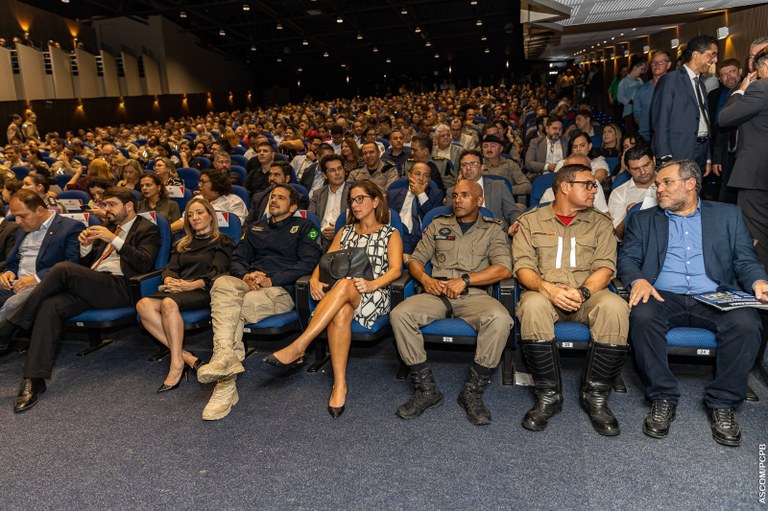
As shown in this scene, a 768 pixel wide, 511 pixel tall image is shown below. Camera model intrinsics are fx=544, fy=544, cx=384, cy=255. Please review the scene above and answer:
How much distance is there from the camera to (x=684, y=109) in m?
3.58

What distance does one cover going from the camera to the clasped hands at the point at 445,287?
2.91 m

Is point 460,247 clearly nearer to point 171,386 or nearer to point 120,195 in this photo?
point 171,386

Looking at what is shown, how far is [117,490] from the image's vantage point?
224cm

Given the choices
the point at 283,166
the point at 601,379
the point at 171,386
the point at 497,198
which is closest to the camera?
the point at 601,379

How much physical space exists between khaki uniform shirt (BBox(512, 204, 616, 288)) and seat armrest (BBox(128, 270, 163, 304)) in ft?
7.33

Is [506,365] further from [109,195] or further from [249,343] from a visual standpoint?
[109,195]

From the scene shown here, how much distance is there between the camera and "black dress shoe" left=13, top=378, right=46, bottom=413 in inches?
119

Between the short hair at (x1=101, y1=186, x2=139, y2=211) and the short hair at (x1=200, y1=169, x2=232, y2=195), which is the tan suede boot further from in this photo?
the short hair at (x1=200, y1=169, x2=232, y2=195)

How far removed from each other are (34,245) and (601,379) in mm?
3785

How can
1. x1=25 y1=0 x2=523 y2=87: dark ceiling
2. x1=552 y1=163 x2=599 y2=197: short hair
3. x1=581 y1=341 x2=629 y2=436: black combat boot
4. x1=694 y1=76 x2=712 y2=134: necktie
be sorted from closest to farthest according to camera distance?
1. x1=581 y1=341 x2=629 y2=436: black combat boot
2. x1=552 y1=163 x2=599 y2=197: short hair
3. x1=694 y1=76 x2=712 y2=134: necktie
4. x1=25 y1=0 x2=523 y2=87: dark ceiling

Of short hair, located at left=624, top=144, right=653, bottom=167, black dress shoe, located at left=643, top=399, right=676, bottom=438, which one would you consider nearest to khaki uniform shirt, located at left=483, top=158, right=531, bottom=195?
short hair, located at left=624, top=144, right=653, bottom=167

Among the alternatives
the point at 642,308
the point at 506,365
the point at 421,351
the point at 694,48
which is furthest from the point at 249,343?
the point at 694,48

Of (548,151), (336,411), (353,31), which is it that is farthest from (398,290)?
(353,31)

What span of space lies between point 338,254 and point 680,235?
5.83 feet
